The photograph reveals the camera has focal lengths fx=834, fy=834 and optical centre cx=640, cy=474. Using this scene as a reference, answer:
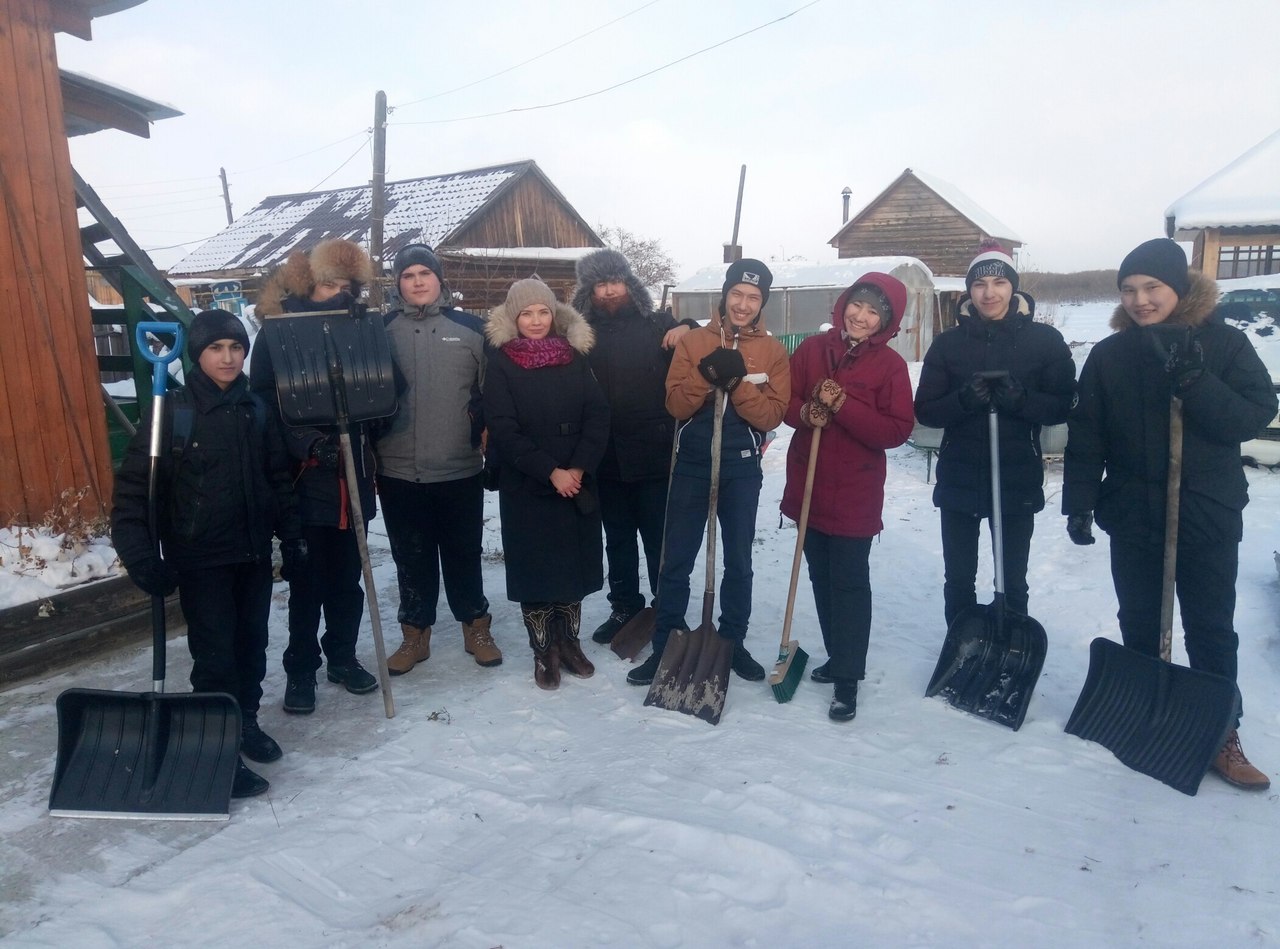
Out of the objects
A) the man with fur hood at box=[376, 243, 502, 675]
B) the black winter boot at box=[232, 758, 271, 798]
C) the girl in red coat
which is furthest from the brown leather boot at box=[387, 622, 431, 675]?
the girl in red coat

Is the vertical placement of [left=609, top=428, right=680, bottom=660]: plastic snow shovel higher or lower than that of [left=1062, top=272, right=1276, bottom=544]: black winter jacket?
lower

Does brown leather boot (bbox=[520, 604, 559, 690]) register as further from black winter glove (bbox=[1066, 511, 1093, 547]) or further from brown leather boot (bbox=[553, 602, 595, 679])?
black winter glove (bbox=[1066, 511, 1093, 547])

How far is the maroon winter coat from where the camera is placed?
11.8ft

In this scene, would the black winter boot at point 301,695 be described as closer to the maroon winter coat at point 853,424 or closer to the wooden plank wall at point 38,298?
the wooden plank wall at point 38,298

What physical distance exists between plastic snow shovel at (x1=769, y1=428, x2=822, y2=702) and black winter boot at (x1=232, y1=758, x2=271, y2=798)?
7.09ft

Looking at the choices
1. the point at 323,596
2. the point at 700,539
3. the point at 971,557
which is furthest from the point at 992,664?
the point at 323,596

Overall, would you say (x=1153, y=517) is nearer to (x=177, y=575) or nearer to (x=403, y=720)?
(x=403, y=720)

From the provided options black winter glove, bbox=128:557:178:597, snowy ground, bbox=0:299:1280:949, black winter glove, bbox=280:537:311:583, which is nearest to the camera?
snowy ground, bbox=0:299:1280:949

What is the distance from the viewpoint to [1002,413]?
12.0ft

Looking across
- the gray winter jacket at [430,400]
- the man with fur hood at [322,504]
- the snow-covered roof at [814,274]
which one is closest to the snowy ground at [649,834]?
the man with fur hood at [322,504]

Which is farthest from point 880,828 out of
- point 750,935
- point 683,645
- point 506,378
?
point 506,378

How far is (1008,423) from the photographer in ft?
12.0

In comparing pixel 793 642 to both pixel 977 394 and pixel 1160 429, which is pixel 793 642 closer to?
pixel 977 394

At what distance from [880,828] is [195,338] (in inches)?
118
